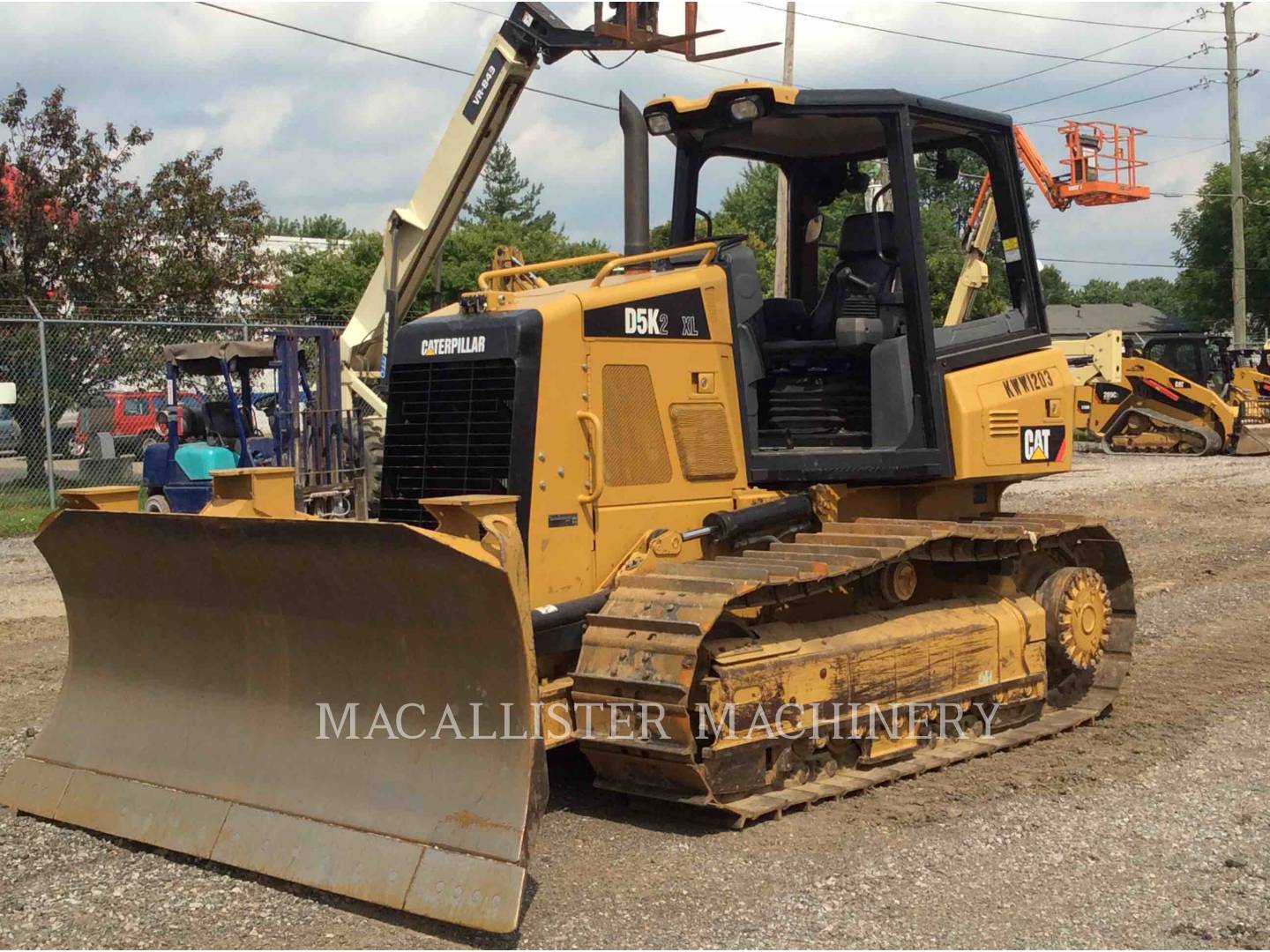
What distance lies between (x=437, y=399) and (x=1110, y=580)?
424cm

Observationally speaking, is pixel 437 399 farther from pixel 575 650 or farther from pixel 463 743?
pixel 463 743

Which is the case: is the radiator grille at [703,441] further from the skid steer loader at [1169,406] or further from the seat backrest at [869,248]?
the skid steer loader at [1169,406]

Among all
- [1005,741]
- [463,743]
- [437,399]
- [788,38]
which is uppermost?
[788,38]

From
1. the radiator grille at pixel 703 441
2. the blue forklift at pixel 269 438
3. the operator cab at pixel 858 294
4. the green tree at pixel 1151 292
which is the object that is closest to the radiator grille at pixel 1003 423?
the operator cab at pixel 858 294

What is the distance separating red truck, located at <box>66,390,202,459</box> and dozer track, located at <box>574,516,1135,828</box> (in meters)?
11.6

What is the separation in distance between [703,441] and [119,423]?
14430 millimetres

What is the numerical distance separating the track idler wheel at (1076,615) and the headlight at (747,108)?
3003mm

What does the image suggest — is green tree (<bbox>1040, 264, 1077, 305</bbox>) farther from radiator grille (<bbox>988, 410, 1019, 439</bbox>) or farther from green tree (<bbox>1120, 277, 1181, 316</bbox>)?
radiator grille (<bbox>988, 410, 1019, 439</bbox>)

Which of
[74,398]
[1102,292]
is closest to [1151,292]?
[1102,292]

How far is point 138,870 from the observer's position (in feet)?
16.9

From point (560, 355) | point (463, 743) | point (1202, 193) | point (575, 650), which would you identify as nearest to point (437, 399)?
point (560, 355)

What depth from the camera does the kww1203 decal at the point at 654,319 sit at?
6016 mm

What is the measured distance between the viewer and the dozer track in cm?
523

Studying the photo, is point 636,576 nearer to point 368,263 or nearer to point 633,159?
point 633,159
